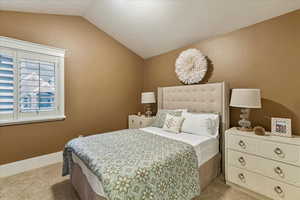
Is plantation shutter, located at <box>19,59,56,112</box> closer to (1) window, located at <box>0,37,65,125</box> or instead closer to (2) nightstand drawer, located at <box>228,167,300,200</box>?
(1) window, located at <box>0,37,65,125</box>

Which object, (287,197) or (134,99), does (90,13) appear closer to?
(134,99)

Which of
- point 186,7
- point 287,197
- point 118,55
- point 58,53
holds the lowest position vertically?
point 287,197

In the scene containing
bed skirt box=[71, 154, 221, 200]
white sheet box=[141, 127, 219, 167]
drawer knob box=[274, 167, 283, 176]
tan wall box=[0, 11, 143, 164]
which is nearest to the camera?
bed skirt box=[71, 154, 221, 200]

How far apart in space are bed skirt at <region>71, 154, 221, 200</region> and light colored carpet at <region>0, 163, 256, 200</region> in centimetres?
10

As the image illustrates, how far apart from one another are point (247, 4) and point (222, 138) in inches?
76.4

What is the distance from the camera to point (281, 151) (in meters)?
1.62

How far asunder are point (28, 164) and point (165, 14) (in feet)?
11.4

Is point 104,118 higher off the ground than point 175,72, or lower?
lower

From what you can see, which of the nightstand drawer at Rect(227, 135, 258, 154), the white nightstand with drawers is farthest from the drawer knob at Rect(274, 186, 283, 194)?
the nightstand drawer at Rect(227, 135, 258, 154)

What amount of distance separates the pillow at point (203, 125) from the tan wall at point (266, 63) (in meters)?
0.44

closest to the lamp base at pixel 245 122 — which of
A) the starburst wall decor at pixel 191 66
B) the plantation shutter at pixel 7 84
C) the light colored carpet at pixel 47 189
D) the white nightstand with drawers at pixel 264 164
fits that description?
the white nightstand with drawers at pixel 264 164

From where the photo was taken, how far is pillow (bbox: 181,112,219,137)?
2213 mm

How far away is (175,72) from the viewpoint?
329 cm

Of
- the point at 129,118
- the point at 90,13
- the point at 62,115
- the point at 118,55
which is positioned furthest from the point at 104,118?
the point at 90,13
